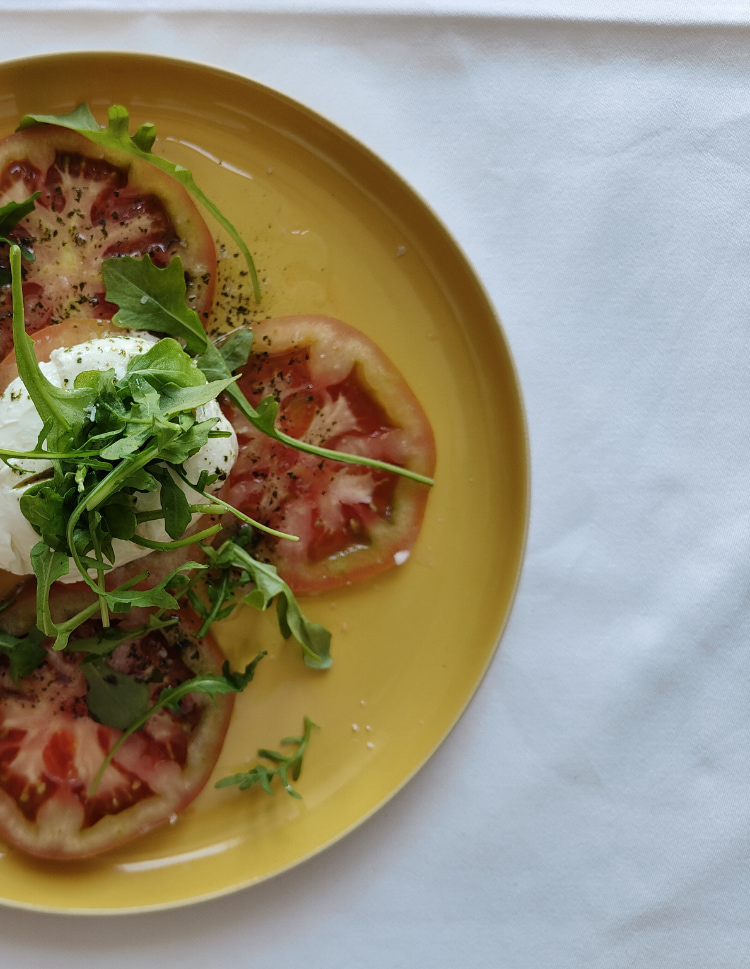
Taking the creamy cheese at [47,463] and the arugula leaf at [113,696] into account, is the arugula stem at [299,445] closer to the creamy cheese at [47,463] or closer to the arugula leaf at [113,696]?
the creamy cheese at [47,463]

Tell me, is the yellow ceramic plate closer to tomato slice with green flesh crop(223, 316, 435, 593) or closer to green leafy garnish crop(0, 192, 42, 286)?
tomato slice with green flesh crop(223, 316, 435, 593)

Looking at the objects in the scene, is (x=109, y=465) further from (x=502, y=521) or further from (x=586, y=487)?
(x=586, y=487)

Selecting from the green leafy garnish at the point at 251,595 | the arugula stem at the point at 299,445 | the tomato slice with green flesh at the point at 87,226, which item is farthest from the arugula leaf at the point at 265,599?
the tomato slice with green flesh at the point at 87,226

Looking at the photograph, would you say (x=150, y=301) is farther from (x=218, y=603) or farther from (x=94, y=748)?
(x=94, y=748)

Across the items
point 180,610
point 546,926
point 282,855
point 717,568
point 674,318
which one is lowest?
point 546,926

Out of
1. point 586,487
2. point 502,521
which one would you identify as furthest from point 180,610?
point 586,487

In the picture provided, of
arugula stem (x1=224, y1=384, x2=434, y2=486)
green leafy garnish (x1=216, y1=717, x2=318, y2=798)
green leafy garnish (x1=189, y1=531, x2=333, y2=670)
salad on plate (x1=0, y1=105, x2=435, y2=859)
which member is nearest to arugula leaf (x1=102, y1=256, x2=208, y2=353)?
salad on plate (x1=0, y1=105, x2=435, y2=859)

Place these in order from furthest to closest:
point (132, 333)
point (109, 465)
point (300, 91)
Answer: point (300, 91) → point (132, 333) → point (109, 465)

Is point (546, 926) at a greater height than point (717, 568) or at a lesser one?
lesser
